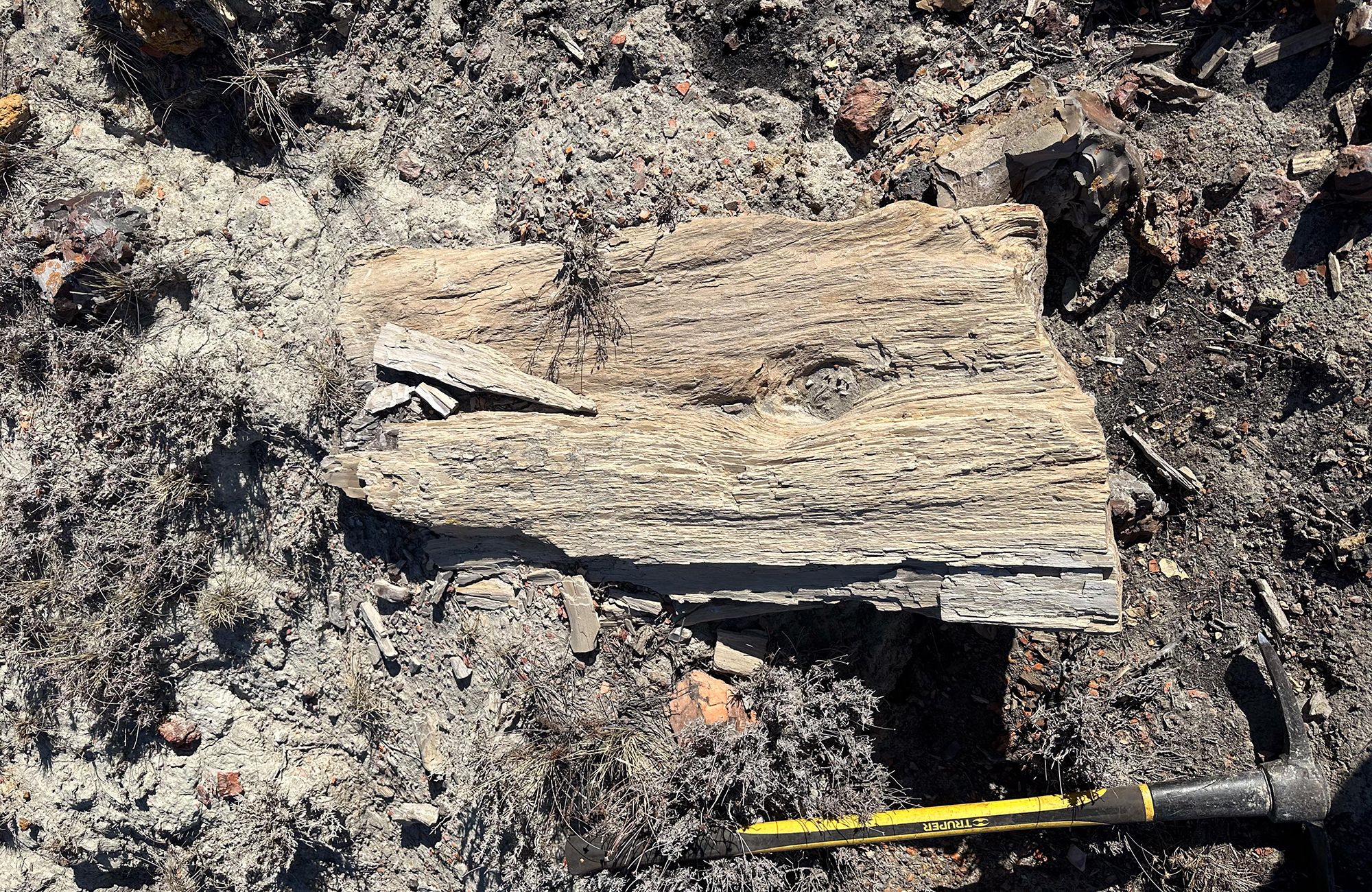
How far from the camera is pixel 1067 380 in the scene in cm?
312

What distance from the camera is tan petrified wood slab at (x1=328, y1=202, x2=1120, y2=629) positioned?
3045mm

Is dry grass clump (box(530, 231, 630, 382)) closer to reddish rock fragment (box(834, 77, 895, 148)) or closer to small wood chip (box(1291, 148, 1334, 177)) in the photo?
reddish rock fragment (box(834, 77, 895, 148))

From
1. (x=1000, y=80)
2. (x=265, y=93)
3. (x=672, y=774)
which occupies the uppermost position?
(x=265, y=93)

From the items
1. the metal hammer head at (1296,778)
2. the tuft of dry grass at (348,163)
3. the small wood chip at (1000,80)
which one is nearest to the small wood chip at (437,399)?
the tuft of dry grass at (348,163)

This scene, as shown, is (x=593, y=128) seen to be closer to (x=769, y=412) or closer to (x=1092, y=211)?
(x=769, y=412)

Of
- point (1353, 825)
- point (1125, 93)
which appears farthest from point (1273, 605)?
point (1125, 93)

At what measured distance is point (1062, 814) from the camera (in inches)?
152

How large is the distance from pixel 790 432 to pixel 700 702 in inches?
60.9

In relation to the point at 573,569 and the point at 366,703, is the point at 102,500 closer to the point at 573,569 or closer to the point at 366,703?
the point at 366,703

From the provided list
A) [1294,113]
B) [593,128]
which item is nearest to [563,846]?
[593,128]

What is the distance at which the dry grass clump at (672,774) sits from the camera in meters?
3.82

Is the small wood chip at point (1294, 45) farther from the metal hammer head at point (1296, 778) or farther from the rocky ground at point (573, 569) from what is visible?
the metal hammer head at point (1296, 778)

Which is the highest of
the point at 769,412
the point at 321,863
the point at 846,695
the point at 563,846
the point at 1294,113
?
the point at 1294,113

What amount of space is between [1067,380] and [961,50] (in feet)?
6.64
